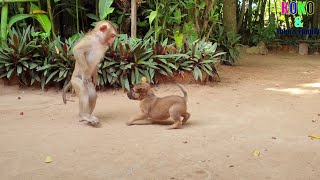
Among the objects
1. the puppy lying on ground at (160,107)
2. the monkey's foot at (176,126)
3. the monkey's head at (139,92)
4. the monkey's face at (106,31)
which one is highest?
the monkey's face at (106,31)

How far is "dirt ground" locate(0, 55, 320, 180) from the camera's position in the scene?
3.84 metres

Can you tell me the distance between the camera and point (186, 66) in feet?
28.2

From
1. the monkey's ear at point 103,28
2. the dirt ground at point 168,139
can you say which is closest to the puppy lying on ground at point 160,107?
the dirt ground at point 168,139

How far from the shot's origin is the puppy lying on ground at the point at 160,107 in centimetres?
532

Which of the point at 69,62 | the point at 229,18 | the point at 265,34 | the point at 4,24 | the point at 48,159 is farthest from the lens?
the point at 265,34

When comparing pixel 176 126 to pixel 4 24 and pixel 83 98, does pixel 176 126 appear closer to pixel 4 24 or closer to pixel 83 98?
pixel 83 98

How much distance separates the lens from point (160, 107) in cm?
541

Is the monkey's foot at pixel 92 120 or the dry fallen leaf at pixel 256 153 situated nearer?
the dry fallen leaf at pixel 256 153

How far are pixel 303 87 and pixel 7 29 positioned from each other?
568cm

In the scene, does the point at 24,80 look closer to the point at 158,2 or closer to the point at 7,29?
the point at 7,29

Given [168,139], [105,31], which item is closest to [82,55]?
[105,31]

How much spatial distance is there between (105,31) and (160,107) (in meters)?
1.16

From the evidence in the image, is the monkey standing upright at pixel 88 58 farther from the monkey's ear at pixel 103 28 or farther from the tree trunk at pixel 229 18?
the tree trunk at pixel 229 18

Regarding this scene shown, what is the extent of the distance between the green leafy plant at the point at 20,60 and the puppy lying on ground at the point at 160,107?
3.19 m
